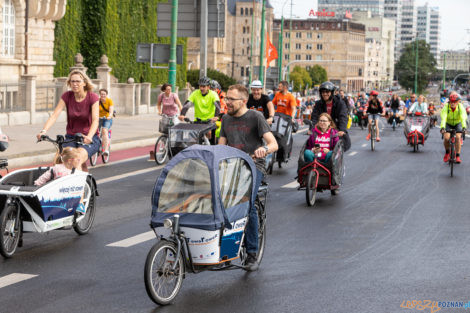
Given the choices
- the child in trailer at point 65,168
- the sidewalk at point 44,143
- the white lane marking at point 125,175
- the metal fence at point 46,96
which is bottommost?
the white lane marking at point 125,175

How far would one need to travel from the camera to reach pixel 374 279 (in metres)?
7.74

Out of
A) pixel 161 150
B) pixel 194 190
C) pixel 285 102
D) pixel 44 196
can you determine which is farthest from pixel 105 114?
pixel 194 190

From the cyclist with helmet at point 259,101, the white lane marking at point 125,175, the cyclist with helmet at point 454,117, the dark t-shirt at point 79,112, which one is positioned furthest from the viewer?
the cyclist with helmet at point 454,117

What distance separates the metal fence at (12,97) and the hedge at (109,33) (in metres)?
12.2

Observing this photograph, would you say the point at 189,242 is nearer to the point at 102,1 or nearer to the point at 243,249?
the point at 243,249

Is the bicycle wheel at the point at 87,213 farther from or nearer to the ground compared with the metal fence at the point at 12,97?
nearer to the ground

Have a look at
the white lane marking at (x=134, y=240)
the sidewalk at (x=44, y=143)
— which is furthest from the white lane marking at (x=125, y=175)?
the white lane marking at (x=134, y=240)

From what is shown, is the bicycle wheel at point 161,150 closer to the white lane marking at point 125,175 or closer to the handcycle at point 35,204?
the white lane marking at point 125,175

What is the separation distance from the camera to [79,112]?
9992 millimetres

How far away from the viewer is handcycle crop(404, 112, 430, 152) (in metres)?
25.5

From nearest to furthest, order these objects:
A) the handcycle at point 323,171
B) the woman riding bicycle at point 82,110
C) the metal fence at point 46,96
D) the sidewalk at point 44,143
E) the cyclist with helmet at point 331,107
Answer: the woman riding bicycle at point 82,110
the handcycle at point 323,171
the cyclist with helmet at point 331,107
the sidewalk at point 44,143
the metal fence at point 46,96

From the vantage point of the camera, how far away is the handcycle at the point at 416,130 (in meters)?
25.5

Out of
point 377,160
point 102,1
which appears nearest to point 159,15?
point 377,160

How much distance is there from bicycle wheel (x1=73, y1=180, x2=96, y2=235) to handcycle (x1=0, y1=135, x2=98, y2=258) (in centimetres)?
11
